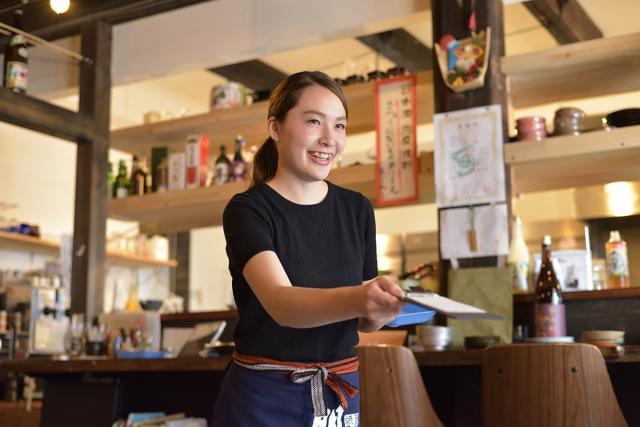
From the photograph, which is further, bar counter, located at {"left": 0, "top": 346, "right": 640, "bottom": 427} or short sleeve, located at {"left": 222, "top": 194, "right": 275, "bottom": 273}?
bar counter, located at {"left": 0, "top": 346, "right": 640, "bottom": 427}

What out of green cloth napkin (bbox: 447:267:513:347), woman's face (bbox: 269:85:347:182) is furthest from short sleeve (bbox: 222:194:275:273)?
green cloth napkin (bbox: 447:267:513:347)

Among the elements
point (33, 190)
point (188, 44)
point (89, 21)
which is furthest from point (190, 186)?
point (33, 190)

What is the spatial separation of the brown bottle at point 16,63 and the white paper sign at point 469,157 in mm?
2368

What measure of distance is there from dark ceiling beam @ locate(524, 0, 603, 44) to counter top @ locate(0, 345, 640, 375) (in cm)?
304

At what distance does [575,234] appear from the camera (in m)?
6.61

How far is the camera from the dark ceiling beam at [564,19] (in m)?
5.52

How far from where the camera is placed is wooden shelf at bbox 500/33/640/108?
356cm

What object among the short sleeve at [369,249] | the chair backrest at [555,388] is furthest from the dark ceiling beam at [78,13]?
the short sleeve at [369,249]

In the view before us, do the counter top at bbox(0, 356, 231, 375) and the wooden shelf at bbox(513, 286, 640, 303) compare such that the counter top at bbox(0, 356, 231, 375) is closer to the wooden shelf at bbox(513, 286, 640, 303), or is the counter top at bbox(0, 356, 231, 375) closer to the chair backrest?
the chair backrest

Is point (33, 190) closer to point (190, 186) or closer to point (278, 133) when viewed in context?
point (190, 186)

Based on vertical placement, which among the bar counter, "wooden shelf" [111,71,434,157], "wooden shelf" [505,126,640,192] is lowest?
the bar counter

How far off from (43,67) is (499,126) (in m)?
3.31

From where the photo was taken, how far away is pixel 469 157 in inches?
147

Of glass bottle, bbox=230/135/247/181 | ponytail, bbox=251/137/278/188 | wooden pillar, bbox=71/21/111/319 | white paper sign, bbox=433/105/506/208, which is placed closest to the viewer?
ponytail, bbox=251/137/278/188
